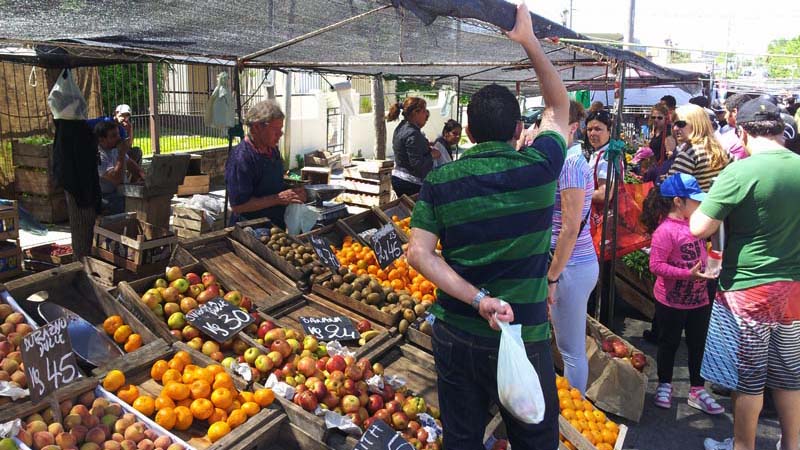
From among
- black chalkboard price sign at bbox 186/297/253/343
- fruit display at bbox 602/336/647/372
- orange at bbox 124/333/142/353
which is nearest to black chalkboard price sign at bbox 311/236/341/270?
black chalkboard price sign at bbox 186/297/253/343

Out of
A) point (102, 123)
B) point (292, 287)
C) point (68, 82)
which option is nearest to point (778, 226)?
point (292, 287)

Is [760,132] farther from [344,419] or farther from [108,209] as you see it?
[108,209]

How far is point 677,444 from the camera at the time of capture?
167 inches

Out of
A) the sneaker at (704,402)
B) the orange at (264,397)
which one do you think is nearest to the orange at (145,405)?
the orange at (264,397)

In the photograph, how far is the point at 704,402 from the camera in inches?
184

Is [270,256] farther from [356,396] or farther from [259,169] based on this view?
[356,396]

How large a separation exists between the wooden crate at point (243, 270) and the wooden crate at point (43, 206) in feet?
21.0

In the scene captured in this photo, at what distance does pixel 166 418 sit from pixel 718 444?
3.48 meters

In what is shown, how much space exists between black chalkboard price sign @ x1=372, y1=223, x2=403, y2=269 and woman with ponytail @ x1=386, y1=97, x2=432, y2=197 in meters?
2.17

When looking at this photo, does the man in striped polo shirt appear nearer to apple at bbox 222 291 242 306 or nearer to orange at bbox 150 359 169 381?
orange at bbox 150 359 169 381

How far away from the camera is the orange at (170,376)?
2963 millimetres

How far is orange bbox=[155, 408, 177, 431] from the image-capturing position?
2730 mm

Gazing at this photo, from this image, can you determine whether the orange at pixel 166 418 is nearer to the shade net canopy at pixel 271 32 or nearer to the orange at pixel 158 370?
the orange at pixel 158 370

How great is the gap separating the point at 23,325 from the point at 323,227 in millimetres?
2789
